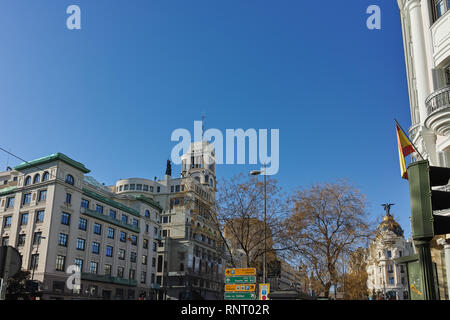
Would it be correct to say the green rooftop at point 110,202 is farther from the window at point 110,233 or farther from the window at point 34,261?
the window at point 34,261

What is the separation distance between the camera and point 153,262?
7488 cm

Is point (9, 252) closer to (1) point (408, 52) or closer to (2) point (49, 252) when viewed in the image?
(1) point (408, 52)

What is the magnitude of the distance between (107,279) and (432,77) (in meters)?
52.3

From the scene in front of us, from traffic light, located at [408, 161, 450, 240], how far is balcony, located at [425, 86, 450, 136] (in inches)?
694

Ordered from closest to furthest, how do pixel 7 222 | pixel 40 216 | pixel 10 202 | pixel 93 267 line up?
pixel 40 216 → pixel 7 222 → pixel 10 202 → pixel 93 267

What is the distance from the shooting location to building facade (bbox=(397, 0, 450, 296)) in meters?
18.7

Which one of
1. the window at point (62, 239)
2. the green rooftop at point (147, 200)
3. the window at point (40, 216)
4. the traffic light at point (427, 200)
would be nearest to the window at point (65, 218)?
the window at point (62, 239)

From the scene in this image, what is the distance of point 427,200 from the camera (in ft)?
7.99

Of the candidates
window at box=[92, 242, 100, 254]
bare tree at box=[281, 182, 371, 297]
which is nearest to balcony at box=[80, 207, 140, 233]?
window at box=[92, 242, 100, 254]

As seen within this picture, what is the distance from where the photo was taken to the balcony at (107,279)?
5615 cm

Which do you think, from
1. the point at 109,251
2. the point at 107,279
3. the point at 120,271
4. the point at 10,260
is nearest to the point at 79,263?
the point at 107,279

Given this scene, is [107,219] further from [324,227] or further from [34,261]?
[324,227]

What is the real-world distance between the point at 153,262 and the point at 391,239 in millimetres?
63926
